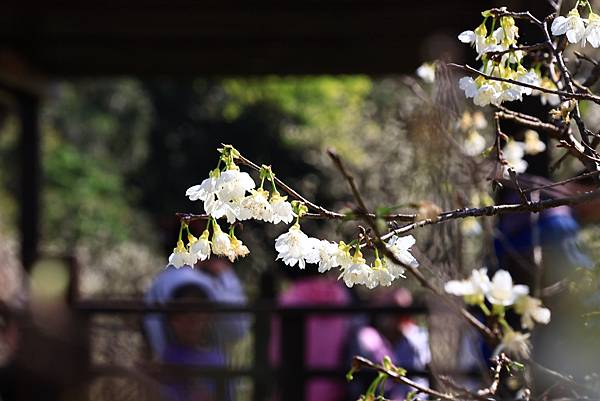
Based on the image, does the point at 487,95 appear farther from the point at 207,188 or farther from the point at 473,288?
the point at 473,288

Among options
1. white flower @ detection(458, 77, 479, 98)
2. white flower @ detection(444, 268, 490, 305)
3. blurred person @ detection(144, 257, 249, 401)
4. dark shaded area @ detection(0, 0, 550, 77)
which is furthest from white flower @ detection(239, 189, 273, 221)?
dark shaded area @ detection(0, 0, 550, 77)

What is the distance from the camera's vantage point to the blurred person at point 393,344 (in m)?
4.15

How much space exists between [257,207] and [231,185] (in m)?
0.04

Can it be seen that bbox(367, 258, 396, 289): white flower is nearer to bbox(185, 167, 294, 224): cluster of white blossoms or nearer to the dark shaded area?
bbox(185, 167, 294, 224): cluster of white blossoms

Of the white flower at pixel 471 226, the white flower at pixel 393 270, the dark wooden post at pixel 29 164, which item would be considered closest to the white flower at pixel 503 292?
the white flower at pixel 393 270

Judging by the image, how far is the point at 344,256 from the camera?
53.6 inches

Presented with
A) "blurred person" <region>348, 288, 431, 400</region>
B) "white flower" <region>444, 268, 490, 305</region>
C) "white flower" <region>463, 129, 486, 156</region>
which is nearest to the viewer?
"white flower" <region>444, 268, 490, 305</region>

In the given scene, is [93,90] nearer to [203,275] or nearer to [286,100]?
[286,100]

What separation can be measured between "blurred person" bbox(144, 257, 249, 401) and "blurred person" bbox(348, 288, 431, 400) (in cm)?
50

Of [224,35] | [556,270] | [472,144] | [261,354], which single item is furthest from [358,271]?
[224,35]

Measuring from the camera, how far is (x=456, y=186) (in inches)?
87.3

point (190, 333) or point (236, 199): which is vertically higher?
point (236, 199)

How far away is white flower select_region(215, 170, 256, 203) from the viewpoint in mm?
1335

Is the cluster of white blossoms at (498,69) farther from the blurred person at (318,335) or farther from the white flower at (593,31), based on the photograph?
the blurred person at (318,335)
